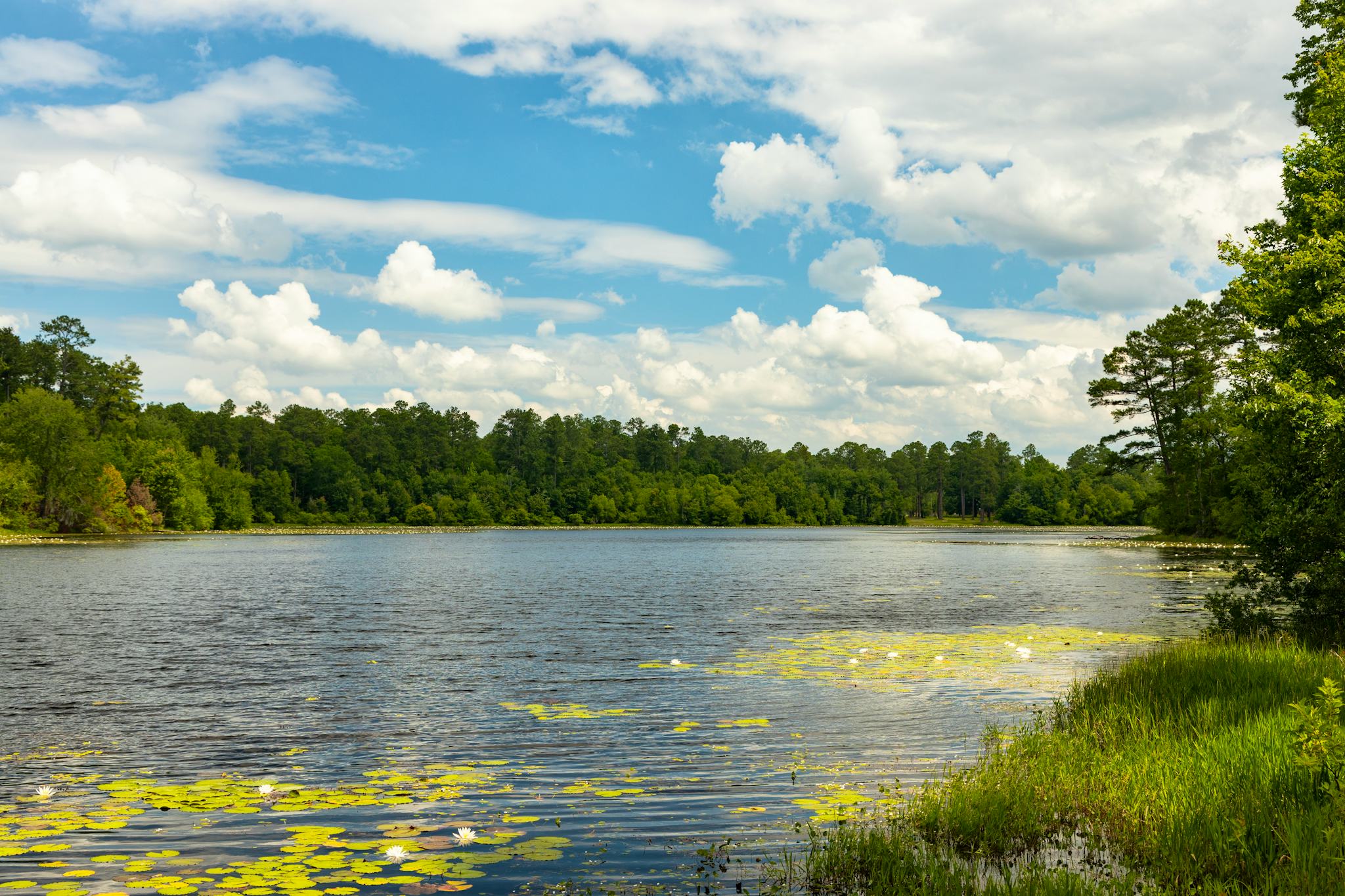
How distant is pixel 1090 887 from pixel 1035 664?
17.7m

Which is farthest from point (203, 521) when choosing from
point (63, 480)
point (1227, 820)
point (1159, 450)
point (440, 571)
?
point (1227, 820)

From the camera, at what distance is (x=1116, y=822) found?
10711 mm

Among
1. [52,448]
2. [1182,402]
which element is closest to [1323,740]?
[1182,402]

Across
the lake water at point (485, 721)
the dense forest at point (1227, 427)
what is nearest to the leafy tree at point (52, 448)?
the dense forest at point (1227, 427)

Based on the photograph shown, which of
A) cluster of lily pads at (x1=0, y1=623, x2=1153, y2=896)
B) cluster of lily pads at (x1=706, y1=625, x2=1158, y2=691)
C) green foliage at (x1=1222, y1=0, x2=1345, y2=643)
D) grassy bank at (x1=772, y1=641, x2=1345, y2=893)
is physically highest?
green foliage at (x1=1222, y1=0, x2=1345, y2=643)

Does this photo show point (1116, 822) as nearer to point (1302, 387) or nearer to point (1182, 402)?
point (1302, 387)

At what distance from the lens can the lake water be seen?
10.8 m

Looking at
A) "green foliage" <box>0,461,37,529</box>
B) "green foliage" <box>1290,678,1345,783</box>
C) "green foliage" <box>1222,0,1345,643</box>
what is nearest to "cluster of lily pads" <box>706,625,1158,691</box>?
"green foliage" <box>1222,0,1345,643</box>

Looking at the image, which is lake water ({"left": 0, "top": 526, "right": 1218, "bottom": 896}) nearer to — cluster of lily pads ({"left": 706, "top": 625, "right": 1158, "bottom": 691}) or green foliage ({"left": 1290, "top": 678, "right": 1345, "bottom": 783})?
cluster of lily pads ({"left": 706, "top": 625, "right": 1158, "bottom": 691})

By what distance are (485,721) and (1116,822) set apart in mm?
11731

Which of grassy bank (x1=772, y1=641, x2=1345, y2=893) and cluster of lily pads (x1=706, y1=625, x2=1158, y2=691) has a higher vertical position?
grassy bank (x1=772, y1=641, x2=1345, y2=893)

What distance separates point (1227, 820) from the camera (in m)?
9.72

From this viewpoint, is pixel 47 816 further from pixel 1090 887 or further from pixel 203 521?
pixel 203 521

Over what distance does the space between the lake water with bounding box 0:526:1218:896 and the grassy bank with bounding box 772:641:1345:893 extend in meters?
1.25
